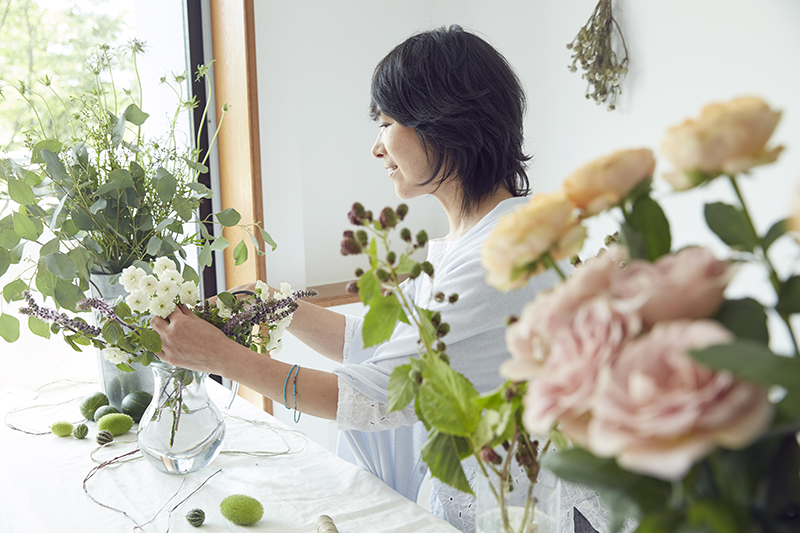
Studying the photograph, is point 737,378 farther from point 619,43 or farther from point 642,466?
point 619,43

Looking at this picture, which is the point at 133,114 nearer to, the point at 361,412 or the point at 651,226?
the point at 361,412

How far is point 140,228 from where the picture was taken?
1.08 m

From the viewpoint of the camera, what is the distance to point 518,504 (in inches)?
19.1

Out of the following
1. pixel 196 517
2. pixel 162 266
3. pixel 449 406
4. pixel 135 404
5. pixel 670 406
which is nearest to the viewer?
pixel 670 406

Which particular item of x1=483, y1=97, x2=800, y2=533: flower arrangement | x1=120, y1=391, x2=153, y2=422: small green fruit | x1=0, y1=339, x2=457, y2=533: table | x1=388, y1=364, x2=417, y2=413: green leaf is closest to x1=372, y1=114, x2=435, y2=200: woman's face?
x1=0, y1=339, x2=457, y2=533: table

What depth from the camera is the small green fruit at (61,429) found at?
1.12m

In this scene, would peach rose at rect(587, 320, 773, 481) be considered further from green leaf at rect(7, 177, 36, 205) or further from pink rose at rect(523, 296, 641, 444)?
green leaf at rect(7, 177, 36, 205)

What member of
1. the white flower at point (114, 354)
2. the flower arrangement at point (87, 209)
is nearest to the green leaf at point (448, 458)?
the white flower at point (114, 354)

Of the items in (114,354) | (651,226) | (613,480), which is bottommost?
(114,354)

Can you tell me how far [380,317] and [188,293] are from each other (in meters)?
0.57

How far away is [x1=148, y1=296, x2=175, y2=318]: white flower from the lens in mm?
909

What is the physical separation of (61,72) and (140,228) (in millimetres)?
991

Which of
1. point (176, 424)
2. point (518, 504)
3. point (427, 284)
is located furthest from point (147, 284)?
point (518, 504)

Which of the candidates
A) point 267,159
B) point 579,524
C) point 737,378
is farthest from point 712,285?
point 267,159
